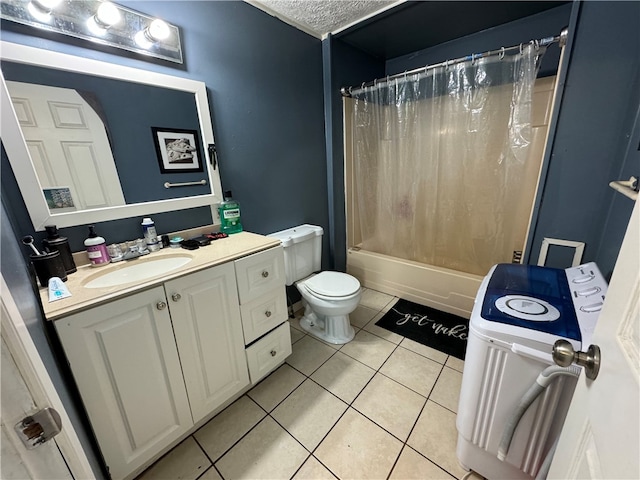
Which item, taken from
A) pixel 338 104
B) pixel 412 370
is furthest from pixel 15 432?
pixel 338 104

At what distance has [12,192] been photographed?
3.25ft

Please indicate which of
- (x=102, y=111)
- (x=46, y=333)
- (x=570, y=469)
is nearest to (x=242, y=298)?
(x=46, y=333)

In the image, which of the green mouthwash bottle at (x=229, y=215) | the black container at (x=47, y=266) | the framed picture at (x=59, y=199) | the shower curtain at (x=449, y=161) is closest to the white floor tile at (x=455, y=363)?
the shower curtain at (x=449, y=161)

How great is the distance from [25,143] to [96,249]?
1.53 ft

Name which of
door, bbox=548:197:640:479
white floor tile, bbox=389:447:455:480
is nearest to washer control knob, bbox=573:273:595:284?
door, bbox=548:197:640:479

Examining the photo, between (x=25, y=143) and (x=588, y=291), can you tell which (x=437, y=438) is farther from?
(x=25, y=143)

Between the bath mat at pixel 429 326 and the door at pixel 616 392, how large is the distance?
1.30 m

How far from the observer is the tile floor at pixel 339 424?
112 cm

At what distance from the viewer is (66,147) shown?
1.11 metres

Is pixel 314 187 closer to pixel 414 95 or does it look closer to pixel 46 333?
pixel 414 95

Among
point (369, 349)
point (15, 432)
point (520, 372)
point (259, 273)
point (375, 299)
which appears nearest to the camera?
point (15, 432)

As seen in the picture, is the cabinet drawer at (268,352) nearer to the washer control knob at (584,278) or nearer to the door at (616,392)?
the door at (616,392)

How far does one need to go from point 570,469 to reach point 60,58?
208 cm

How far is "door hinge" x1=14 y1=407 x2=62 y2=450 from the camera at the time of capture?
377mm
